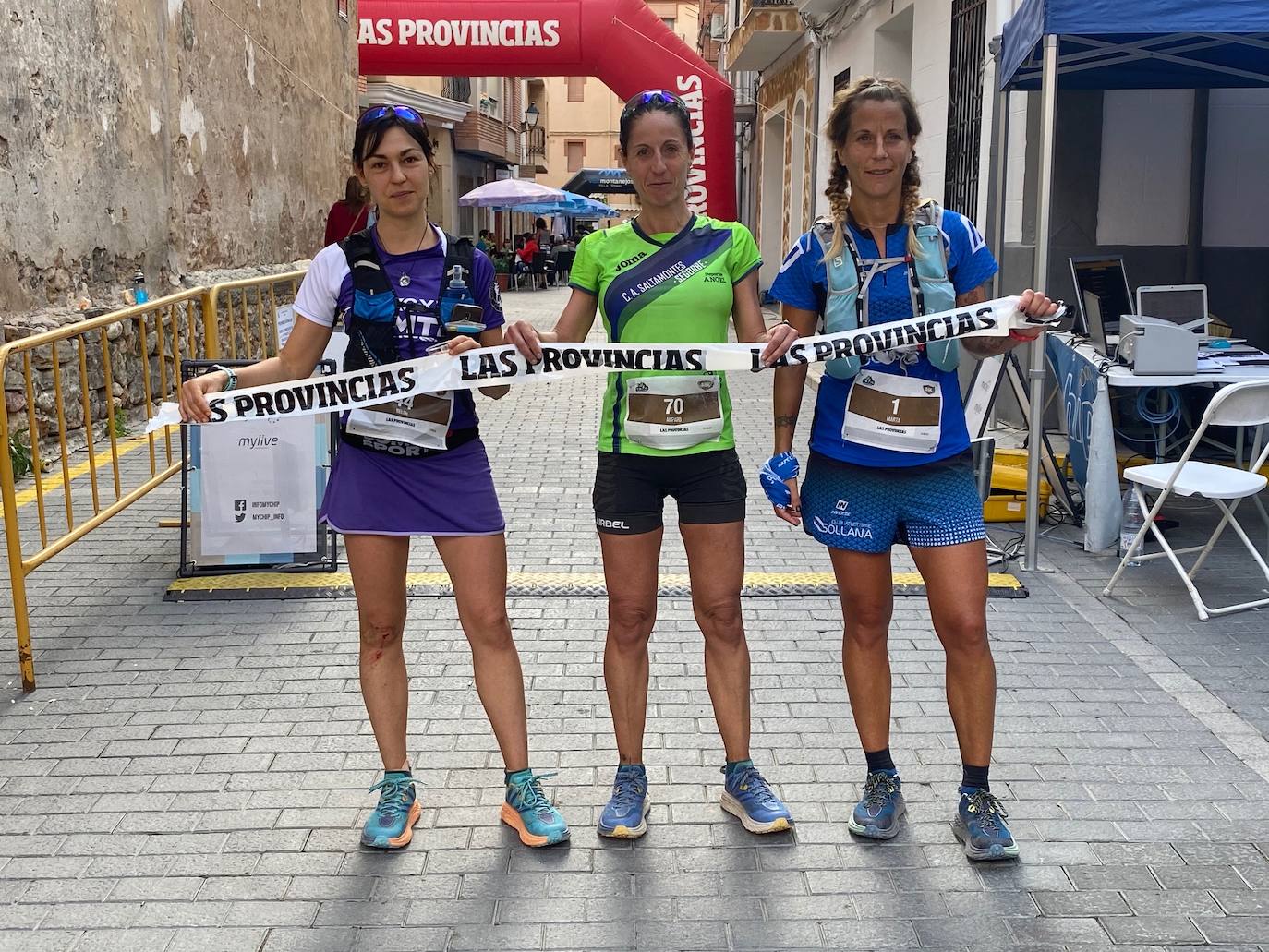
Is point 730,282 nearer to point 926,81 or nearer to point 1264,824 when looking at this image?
point 1264,824

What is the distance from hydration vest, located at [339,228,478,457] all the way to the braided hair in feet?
3.14

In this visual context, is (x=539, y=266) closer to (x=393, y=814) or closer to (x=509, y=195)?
(x=509, y=195)

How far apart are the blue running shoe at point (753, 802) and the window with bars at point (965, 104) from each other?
29.2ft

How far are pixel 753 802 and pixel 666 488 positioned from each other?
90cm

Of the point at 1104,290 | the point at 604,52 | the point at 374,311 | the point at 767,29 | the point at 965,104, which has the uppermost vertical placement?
the point at 767,29

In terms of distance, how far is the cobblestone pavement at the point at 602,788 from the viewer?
10.4 ft

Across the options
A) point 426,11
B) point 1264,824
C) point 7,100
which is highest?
point 426,11

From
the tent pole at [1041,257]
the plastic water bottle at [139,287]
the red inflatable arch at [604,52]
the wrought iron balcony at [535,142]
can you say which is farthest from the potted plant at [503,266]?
the tent pole at [1041,257]

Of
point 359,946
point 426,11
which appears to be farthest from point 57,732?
point 426,11

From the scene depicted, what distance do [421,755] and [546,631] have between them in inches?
51.0

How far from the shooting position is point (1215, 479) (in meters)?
5.78

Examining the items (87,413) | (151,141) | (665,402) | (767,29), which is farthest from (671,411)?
(767,29)

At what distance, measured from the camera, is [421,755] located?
418 cm

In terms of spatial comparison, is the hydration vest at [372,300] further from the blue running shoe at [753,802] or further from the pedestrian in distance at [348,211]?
the pedestrian in distance at [348,211]
